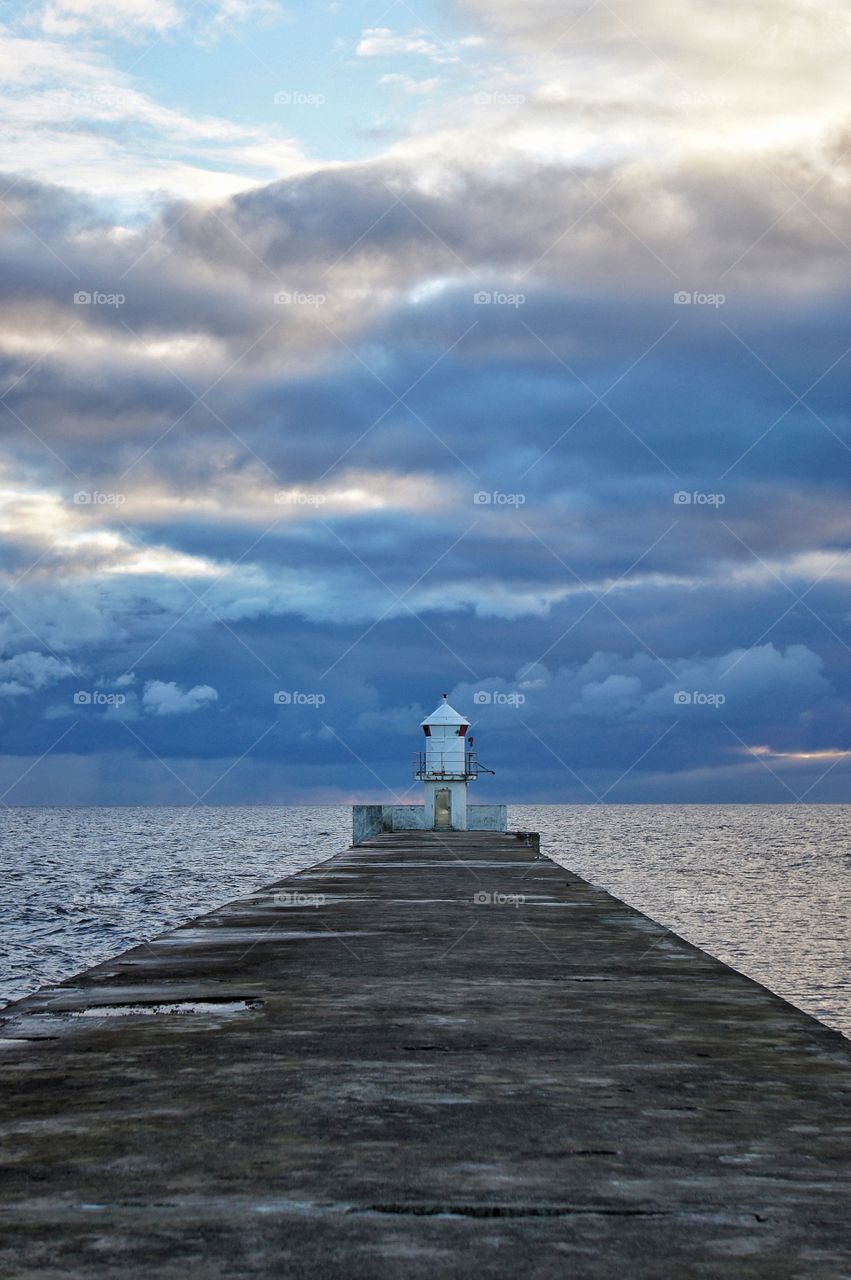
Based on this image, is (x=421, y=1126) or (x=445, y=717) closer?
(x=421, y=1126)

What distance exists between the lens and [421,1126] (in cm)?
524

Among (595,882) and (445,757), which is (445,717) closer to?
(445,757)

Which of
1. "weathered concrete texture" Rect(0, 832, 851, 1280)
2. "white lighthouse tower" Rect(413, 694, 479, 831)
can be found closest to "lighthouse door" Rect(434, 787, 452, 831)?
"white lighthouse tower" Rect(413, 694, 479, 831)

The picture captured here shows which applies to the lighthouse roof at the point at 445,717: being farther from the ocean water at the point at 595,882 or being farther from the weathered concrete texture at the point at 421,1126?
the weathered concrete texture at the point at 421,1126

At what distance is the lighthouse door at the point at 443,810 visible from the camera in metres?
45.9

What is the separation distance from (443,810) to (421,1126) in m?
41.2

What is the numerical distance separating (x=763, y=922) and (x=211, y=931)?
92.7ft

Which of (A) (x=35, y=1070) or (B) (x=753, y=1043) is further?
(B) (x=753, y=1043)

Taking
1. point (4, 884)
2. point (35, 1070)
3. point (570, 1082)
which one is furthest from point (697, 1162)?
point (4, 884)

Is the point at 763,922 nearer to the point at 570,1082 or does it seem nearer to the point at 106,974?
the point at 106,974

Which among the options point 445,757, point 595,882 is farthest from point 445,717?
point 595,882

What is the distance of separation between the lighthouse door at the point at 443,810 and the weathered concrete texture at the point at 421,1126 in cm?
3525

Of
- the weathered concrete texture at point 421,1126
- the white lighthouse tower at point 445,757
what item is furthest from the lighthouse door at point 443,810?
the weathered concrete texture at point 421,1126

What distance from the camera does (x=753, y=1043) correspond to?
7.37m
